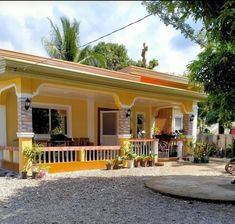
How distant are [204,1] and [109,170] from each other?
773cm

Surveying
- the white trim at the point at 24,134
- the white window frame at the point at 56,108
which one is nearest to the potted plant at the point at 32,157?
the white trim at the point at 24,134

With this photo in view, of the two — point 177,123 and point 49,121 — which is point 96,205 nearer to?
point 49,121

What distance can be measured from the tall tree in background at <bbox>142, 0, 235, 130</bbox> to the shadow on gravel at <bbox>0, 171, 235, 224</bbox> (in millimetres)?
2468

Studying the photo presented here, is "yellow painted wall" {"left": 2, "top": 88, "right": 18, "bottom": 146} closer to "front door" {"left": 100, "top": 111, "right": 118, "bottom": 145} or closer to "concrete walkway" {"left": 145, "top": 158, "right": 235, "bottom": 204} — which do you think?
"front door" {"left": 100, "top": 111, "right": 118, "bottom": 145}

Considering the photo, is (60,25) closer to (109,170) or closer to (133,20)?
(109,170)

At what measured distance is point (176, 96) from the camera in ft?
44.9

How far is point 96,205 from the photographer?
Result: 5.97m

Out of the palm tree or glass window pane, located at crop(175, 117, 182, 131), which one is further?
the palm tree

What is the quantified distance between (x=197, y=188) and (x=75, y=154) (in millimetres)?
4760

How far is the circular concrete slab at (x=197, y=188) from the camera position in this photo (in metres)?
6.42

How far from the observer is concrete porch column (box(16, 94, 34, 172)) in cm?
895

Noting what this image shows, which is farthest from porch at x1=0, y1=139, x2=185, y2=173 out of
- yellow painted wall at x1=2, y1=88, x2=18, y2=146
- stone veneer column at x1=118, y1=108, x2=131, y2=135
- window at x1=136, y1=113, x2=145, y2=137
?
window at x1=136, y1=113, x2=145, y2=137

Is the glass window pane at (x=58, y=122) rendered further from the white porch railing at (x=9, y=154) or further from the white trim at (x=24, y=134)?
the white trim at (x=24, y=134)

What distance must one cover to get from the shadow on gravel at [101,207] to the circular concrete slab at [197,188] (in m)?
0.21
